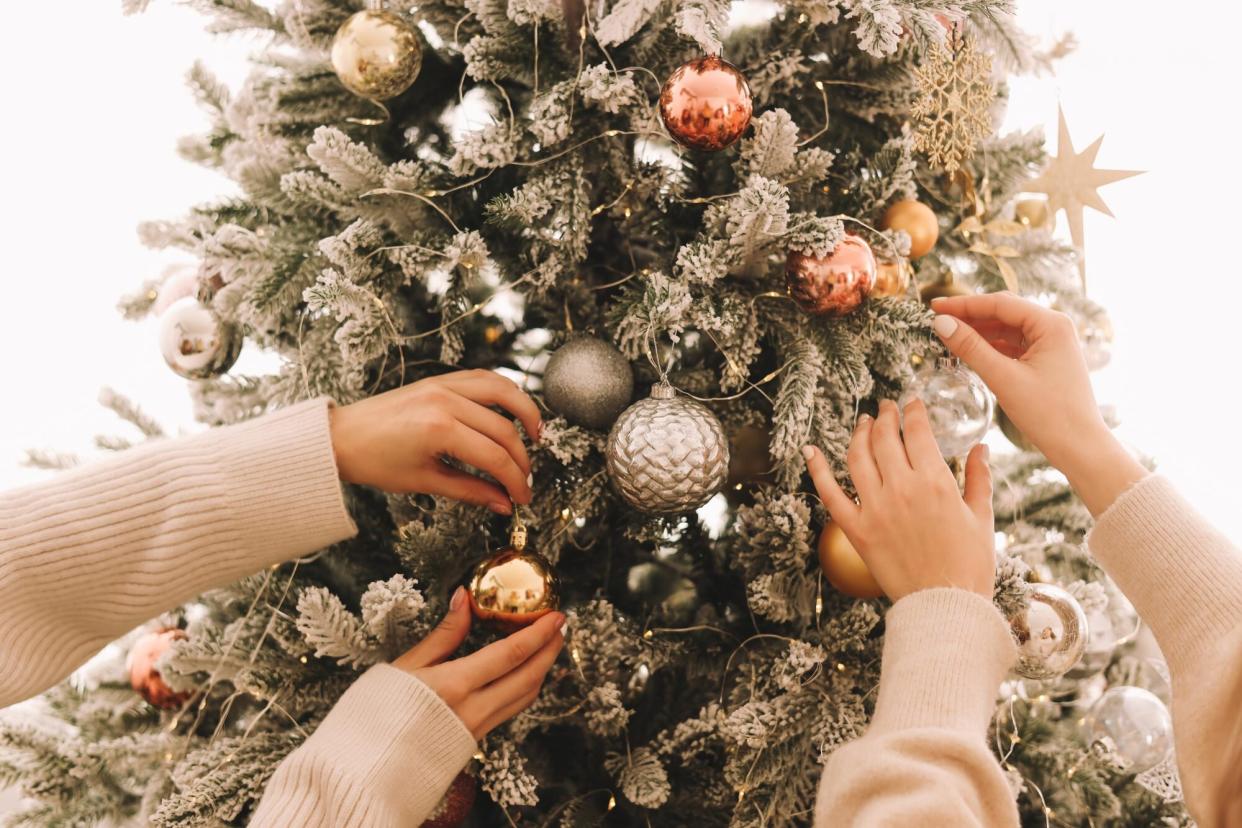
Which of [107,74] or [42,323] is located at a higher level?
[107,74]

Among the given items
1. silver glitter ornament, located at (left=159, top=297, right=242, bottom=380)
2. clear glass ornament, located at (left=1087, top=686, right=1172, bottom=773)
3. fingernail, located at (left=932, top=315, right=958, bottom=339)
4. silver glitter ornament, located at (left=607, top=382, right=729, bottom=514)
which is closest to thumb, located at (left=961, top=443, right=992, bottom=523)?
fingernail, located at (left=932, top=315, right=958, bottom=339)

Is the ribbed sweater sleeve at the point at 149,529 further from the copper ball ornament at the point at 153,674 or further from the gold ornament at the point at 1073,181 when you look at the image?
the gold ornament at the point at 1073,181

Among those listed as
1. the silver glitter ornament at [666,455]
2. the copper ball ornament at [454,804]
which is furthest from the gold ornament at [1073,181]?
the copper ball ornament at [454,804]

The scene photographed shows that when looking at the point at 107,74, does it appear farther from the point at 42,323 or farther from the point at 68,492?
the point at 68,492

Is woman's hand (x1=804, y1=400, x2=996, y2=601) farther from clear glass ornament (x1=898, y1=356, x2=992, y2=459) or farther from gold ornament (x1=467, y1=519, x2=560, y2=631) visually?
gold ornament (x1=467, y1=519, x2=560, y2=631)

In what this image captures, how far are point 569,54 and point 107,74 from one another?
1278 millimetres

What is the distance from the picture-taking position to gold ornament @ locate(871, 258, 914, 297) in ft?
2.65

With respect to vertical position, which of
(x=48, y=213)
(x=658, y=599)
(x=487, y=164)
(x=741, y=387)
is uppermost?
(x=487, y=164)

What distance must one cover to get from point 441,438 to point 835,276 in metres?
0.39

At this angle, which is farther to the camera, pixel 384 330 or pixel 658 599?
pixel 658 599

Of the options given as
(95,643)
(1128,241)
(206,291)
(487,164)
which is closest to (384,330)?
(487,164)

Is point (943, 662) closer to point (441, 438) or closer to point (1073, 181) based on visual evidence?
point (441, 438)

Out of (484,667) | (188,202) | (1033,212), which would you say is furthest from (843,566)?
(188,202)

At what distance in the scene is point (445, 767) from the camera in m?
0.73
